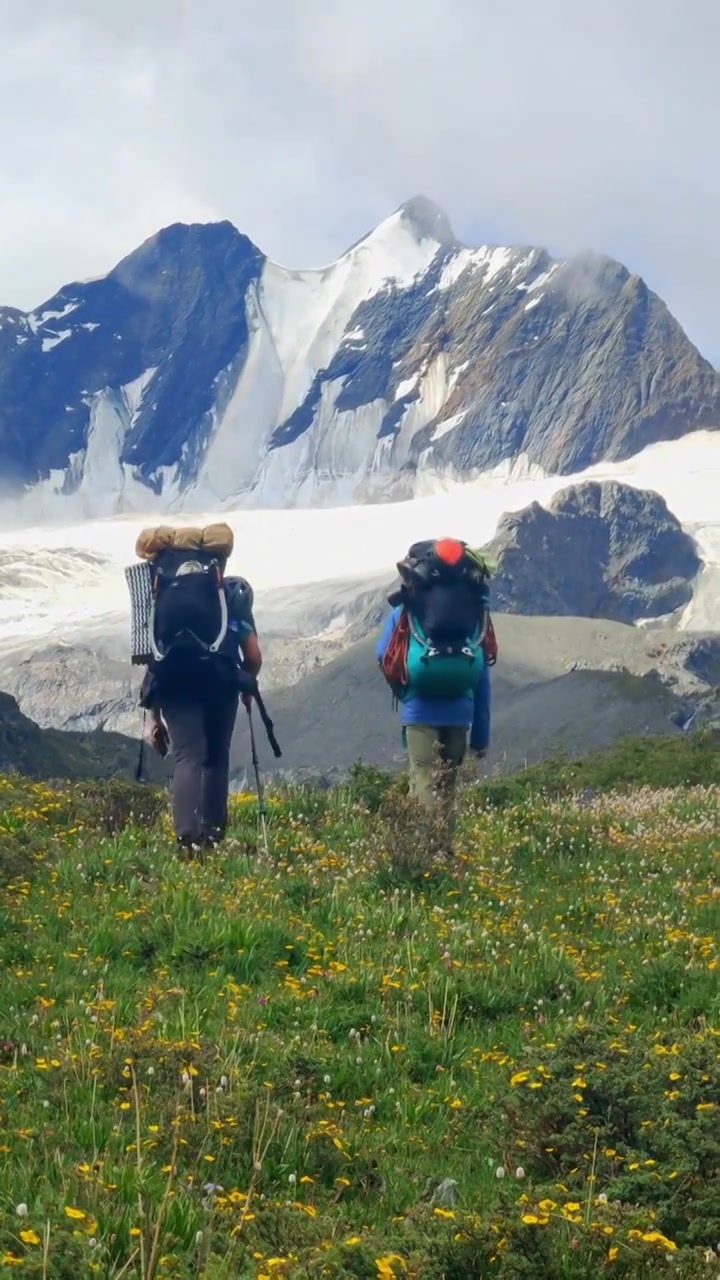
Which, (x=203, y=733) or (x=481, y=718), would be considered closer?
(x=203, y=733)

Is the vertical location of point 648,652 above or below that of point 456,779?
below

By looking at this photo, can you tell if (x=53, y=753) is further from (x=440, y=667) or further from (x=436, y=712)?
(x=440, y=667)

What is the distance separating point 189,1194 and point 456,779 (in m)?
6.01

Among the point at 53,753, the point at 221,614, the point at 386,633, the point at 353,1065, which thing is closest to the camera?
the point at 353,1065

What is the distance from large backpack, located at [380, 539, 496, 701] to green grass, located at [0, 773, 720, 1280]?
4.34 ft

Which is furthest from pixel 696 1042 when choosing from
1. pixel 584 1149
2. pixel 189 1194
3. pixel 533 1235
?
pixel 189 1194

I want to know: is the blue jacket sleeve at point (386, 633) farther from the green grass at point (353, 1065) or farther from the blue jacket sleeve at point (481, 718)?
the green grass at point (353, 1065)

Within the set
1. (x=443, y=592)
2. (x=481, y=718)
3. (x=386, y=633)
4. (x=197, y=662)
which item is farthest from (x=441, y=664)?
(x=197, y=662)

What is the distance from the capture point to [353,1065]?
235 inches

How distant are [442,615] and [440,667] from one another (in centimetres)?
37

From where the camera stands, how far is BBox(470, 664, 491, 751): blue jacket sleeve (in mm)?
11148

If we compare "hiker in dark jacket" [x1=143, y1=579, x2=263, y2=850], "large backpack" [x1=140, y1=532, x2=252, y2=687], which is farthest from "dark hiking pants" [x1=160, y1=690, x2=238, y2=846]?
"large backpack" [x1=140, y1=532, x2=252, y2=687]

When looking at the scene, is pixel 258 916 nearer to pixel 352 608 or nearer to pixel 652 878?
pixel 652 878

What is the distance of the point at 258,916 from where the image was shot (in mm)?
7879
